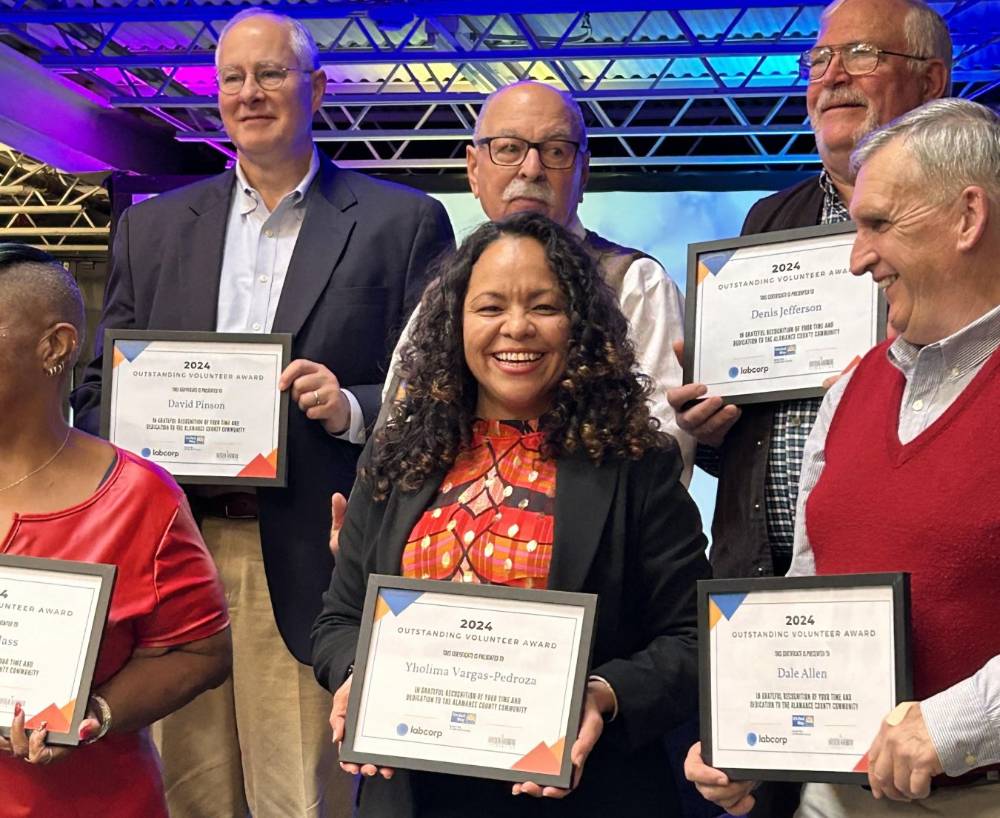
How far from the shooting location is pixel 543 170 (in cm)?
355

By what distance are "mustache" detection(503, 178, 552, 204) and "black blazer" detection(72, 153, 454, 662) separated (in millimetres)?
200

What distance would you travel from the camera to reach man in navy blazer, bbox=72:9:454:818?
3508 mm

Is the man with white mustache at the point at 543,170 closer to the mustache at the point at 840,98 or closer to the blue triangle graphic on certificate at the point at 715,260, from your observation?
the blue triangle graphic on certificate at the point at 715,260

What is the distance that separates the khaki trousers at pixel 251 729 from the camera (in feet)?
11.6

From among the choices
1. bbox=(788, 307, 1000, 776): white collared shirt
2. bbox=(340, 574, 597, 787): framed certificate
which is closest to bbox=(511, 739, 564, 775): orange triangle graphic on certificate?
bbox=(340, 574, 597, 787): framed certificate

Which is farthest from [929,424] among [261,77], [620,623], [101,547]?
[261,77]

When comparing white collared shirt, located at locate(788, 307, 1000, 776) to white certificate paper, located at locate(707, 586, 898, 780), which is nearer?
white collared shirt, located at locate(788, 307, 1000, 776)

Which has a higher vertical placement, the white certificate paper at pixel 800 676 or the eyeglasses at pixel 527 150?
the eyeglasses at pixel 527 150

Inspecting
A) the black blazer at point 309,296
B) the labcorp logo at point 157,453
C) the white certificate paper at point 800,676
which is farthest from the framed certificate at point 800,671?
the labcorp logo at point 157,453

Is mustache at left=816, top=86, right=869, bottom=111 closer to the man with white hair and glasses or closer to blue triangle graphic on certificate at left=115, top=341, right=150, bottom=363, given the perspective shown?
the man with white hair and glasses

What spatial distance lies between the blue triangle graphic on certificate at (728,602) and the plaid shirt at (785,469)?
798 millimetres

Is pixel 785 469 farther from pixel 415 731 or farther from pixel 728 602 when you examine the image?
pixel 415 731

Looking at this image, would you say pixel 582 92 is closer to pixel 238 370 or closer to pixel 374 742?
pixel 238 370

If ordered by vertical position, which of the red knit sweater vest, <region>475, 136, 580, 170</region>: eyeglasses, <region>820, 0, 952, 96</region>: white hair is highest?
<region>820, 0, 952, 96</region>: white hair
